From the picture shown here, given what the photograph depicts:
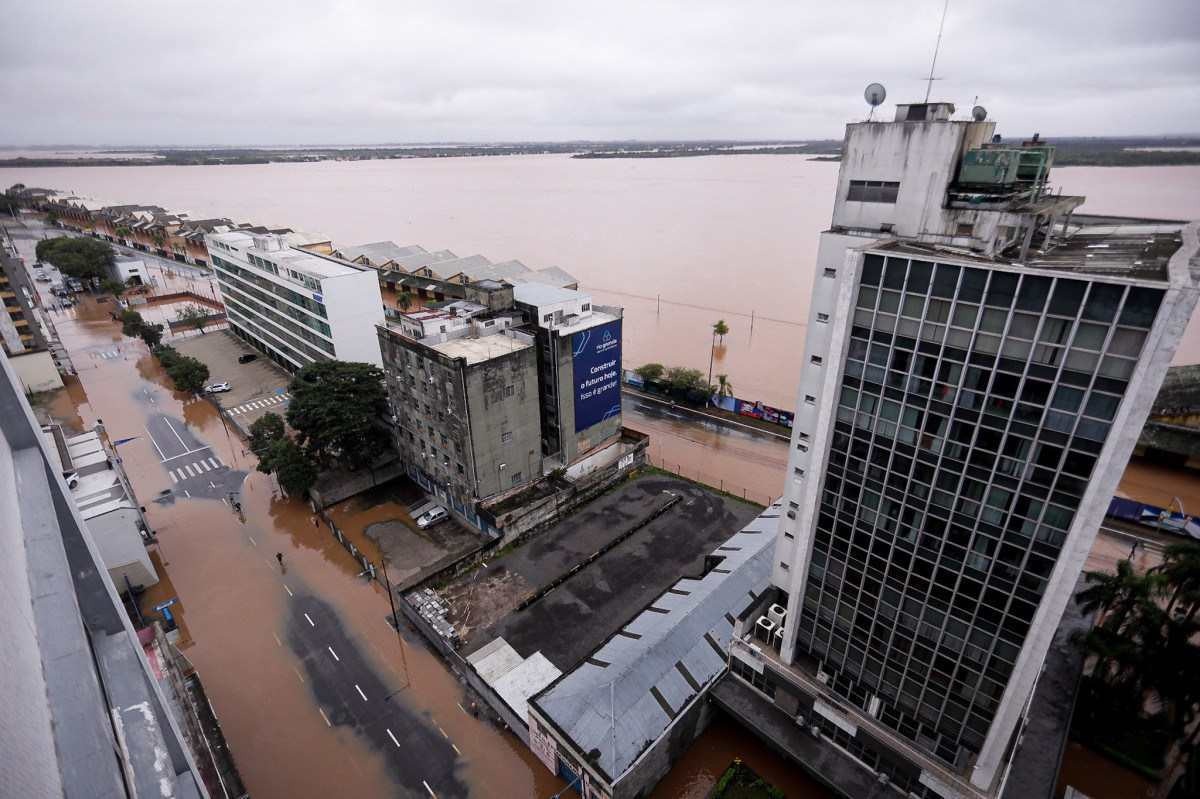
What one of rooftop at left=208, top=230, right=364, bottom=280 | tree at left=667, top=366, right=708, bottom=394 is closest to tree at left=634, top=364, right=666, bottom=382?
tree at left=667, top=366, right=708, bottom=394

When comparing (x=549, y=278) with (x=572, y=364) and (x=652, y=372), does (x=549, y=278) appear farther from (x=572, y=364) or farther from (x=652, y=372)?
(x=572, y=364)

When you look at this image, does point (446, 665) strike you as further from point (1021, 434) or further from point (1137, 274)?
point (1137, 274)

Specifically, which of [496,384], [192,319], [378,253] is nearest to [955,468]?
[496,384]

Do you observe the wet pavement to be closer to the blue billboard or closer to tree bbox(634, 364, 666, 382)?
the blue billboard

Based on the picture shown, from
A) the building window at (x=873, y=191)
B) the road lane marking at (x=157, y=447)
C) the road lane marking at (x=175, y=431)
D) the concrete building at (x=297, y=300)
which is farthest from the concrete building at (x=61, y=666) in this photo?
the road lane marking at (x=175, y=431)

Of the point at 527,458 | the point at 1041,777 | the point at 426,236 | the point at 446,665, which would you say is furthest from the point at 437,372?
the point at 426,236
